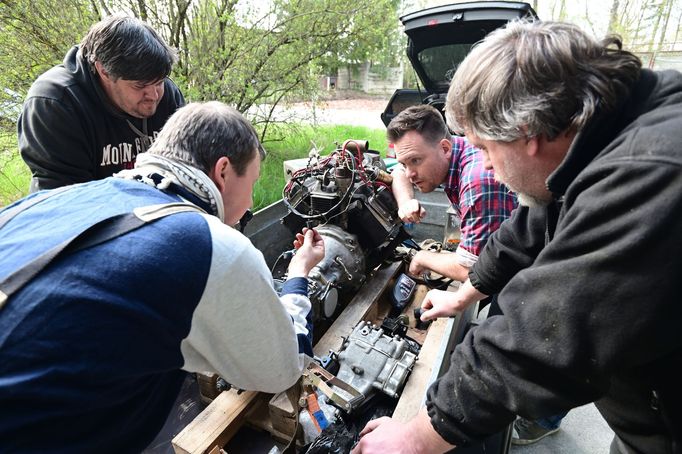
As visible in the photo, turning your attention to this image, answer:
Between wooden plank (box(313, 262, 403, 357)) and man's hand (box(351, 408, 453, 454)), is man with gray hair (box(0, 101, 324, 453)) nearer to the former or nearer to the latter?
man's hand (box(351, 408, 453, 454))

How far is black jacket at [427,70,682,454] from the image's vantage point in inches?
27.2

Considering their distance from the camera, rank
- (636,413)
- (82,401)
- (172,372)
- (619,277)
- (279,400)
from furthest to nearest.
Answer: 1. (279,400)
2. (172,372)
3. (636,413)
4. (82,401)
5. (619,277)

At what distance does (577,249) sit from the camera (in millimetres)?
772

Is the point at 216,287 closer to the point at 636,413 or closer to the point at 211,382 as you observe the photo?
the point at 211,382

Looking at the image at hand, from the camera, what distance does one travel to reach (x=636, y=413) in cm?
102

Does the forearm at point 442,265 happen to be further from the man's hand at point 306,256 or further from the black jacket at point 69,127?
the black jacket at point 69,127

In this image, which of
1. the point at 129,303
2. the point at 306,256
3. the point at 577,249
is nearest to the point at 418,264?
the point at 306,256

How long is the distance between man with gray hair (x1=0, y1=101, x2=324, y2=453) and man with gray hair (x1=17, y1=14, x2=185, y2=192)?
1032 mm

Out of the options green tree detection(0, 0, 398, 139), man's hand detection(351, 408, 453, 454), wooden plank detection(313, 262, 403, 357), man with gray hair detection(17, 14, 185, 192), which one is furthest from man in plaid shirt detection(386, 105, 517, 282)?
green tree detection(0, 0, 398, 139)

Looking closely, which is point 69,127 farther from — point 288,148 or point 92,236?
point 288,148

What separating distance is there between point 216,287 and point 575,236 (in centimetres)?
80

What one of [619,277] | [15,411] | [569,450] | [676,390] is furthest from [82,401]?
[569,450]

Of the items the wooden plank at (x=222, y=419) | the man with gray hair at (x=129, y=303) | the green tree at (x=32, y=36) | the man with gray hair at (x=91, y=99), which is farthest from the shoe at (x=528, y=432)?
the green tree at (x=32, y=36)

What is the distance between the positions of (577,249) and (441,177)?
65.5 inches
